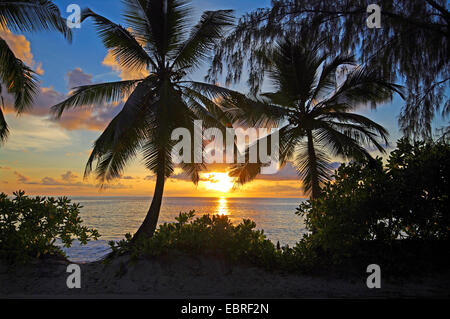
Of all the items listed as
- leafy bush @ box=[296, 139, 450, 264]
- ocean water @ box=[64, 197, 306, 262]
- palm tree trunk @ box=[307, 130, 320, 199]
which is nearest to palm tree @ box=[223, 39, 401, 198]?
palm tree trunk @ box=[307, 130, 320, 199]

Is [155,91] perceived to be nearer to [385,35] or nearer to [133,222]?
[385,35]

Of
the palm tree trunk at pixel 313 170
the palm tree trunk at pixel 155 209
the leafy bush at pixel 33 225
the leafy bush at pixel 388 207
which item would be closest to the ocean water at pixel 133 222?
the palm tree trunk at pixel 155 209

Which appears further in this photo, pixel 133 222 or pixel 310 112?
pixel 133 222

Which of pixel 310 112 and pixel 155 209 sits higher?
pixel 310 112

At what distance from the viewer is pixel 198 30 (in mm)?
11180

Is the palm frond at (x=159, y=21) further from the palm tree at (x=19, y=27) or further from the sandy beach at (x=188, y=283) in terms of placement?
the sandy beach at (x=188, y=283)

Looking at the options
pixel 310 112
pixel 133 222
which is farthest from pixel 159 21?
pixel 133 222

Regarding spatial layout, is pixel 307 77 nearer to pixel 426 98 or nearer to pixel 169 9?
pixel 426 98

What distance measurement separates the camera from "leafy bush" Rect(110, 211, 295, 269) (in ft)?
21.5

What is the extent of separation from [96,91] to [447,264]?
35.2 feet

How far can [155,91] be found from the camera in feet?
36.4

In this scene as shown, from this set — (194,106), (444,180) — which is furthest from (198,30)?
(444,180)

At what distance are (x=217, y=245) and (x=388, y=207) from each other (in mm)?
3752

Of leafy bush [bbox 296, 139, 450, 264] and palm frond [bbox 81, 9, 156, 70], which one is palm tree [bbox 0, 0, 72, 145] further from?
leafy bush [bbox 296, 139, 450, 264]
